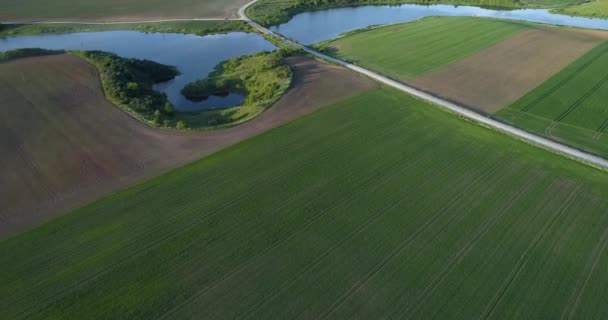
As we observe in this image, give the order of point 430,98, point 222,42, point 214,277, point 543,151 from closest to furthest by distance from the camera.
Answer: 1. point 214,277
2. point 543,151
3. point 430,98
4. point 222,42

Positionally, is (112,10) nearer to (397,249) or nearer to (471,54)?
(471,54)

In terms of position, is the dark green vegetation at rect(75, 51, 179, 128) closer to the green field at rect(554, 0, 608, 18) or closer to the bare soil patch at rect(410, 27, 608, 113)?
the bare soil patch at rect(410, 27, 608, 113)

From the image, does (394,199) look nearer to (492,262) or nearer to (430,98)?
(492,262)

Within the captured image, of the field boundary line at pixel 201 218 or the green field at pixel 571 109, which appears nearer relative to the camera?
the field boundary line at pixel 201 218

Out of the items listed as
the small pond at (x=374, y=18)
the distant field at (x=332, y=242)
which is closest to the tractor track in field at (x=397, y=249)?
the distant field at (x=332, y=242)

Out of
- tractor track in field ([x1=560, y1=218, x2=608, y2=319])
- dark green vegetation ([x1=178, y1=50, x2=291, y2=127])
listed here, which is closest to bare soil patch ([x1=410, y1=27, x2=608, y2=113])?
dark green vegetation ([x1=178, y1=50, x2=291, y2=127])

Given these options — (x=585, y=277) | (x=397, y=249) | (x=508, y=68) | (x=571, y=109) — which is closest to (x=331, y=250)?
(x=397, y=249)

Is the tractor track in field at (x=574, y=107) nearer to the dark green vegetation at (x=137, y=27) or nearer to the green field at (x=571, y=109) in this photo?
the green field at (x=571, y=109)

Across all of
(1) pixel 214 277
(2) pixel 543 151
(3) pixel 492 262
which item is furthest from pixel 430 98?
(1) pixel 214 277
